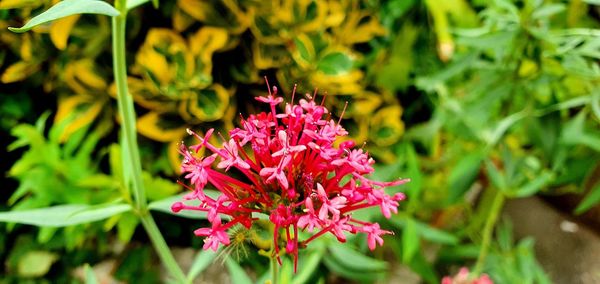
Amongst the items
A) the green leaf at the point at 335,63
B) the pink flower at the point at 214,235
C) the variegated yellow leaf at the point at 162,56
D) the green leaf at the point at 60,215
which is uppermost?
the pink flower at the point at 214,235

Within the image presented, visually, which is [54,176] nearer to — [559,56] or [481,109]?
[481,109]

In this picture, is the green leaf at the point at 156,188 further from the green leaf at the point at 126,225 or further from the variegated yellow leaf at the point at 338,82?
the variegated yellow leaf at the point at 338,82

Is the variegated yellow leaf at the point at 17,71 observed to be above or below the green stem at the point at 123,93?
below

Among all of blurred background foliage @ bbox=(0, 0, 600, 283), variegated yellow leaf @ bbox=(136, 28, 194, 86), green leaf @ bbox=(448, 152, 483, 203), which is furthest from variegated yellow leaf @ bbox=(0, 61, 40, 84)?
green leaf @ bbox=(448, 152, 483, 203)

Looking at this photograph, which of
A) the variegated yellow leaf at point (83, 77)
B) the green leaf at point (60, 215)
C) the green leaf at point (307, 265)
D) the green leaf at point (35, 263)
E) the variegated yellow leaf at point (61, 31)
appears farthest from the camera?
the green leaf at point (35, 263)

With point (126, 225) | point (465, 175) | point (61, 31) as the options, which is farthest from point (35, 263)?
point (465, 175)

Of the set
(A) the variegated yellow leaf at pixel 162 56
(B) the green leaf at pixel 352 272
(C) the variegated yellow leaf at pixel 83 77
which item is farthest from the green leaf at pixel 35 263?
(B) the green leaf at pixel 352 272
